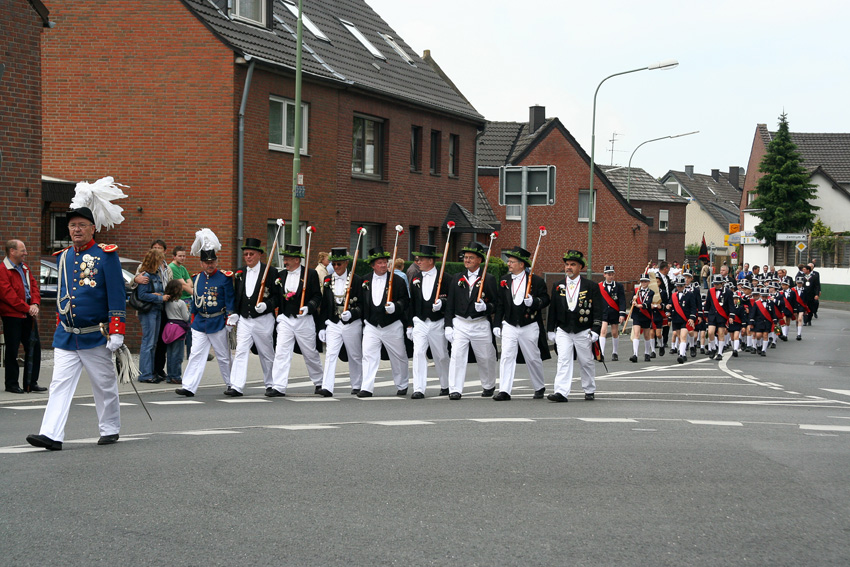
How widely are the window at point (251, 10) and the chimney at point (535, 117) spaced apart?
2732cm

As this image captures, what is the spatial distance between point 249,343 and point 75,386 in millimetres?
4920

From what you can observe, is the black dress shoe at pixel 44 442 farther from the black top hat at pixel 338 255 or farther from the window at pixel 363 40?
the window at pixel 363 40

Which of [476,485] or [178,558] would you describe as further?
[476,485]

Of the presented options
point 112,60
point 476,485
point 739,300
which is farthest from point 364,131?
point 476,485

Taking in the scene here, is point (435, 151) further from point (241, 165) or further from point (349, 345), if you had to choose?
point (349, 345)

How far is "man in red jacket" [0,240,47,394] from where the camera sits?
42.4 ft

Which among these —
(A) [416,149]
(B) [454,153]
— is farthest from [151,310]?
(B) [454,153]

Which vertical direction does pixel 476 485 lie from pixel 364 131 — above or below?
below

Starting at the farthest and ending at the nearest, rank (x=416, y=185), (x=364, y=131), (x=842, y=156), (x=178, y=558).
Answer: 1. (x=842, y=156)
2. (x=416, y=185)
3. (x=364, y=131)
4. (x=178, y=558)

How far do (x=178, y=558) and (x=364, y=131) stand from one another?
2412cm

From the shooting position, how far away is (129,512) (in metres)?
6.35

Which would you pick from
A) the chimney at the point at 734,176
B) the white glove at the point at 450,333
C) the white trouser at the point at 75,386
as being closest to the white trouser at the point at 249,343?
the white glove at the point at 450,333

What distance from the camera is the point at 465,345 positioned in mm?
13586

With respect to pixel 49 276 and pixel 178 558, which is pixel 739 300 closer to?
pixel 49 276
